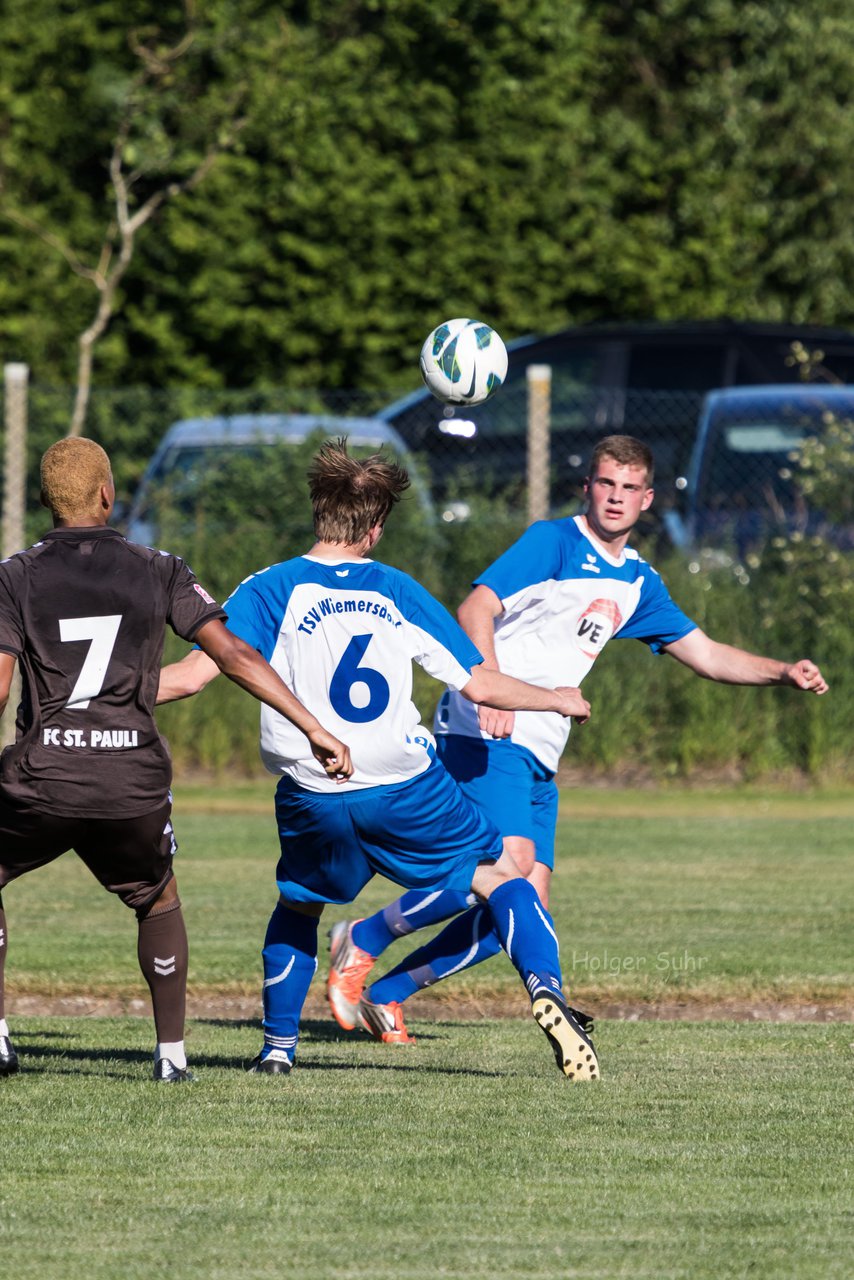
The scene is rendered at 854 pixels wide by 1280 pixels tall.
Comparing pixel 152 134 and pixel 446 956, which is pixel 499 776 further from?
pixel 152 134

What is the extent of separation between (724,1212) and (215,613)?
7.11 feet

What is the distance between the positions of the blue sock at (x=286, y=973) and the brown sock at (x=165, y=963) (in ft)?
1.24

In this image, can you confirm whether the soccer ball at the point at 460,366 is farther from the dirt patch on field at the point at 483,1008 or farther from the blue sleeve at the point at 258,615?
the blue sleeve at the point at 258,615

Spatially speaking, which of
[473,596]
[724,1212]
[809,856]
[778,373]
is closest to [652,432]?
[778,373]

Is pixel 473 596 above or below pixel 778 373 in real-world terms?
below

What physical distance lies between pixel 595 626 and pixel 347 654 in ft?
4.98

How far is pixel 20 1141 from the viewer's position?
5.15m

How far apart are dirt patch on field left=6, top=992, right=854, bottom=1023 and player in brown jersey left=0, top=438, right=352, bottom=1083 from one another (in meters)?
2.22

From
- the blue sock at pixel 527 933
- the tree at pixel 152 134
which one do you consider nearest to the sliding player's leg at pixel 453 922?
the blue sock at pixel 527 933

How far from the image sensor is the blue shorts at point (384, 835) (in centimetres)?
594

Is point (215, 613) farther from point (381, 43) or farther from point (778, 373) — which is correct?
point (381, 43)

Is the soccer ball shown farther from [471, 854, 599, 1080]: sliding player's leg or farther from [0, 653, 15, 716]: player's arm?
[0, 653, 15, 716]: player's arm

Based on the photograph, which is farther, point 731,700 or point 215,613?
point 731,700

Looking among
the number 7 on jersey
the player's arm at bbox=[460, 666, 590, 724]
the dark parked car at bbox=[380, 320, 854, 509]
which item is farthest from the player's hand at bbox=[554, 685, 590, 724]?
the dark parked car at bbox=[380, 320, 854, 509]
